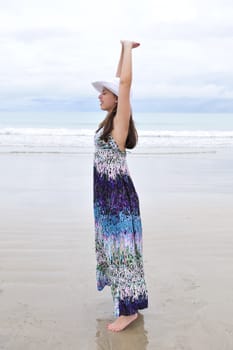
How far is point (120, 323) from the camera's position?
3.77 m

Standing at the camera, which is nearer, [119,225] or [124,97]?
[124,97]

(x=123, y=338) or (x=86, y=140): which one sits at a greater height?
(x=86, y=140)

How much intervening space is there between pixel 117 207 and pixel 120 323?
86 centimetres

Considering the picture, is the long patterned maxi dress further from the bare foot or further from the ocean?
the ocean

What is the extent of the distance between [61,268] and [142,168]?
8.43 m

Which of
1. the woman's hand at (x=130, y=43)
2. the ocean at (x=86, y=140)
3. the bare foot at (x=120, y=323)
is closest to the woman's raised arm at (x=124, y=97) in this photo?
the woman's hand at (x=130, y=43)

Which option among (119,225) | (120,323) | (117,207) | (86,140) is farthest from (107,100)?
(86,140)

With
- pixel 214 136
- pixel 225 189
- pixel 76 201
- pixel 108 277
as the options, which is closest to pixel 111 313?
pixel 108 277

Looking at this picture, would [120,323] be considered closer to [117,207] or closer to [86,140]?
[117,207]

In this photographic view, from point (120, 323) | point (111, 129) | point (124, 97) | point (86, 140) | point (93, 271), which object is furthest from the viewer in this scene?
point (86, 140)

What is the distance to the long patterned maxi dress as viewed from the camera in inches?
143

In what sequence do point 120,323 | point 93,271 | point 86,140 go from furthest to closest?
1. point 86,140
2. point 93,271
3. point 120,323

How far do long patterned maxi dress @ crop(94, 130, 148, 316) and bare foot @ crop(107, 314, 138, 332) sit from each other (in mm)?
71

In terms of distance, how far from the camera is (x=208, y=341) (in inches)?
141
